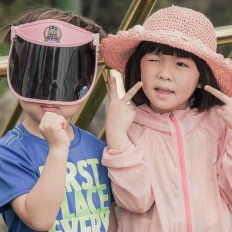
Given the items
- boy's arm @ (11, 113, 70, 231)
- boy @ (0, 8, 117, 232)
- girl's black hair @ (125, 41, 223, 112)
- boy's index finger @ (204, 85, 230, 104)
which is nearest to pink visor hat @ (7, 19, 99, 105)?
boy @ (0, 8, 117, 232)

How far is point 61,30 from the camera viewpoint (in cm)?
232

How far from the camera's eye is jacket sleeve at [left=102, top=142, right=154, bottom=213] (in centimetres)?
238

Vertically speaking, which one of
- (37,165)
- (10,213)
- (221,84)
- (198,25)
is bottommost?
(10,213)

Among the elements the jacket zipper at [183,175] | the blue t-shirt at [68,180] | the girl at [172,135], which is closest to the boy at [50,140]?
the blue t-shirt at [68,180]

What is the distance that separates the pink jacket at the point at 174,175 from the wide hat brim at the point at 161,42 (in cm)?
15

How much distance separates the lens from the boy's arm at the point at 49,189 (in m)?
2.16

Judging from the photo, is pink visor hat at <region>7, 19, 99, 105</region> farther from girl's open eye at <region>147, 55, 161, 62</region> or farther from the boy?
girl's open eye at <region>147, 55, 161, 62</region>

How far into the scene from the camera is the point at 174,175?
242 centimetres

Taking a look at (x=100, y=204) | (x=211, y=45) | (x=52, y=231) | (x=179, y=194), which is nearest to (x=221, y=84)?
(x=211, y=45)

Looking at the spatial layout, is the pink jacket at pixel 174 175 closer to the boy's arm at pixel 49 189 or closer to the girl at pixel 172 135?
the girl at pixel 172 135

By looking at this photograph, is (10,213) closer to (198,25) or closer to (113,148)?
(113,148)

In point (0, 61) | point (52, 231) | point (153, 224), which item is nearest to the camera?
point (52, 231)

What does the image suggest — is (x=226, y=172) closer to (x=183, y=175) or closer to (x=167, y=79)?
(x=183, y=175)

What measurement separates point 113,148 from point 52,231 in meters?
0.31
